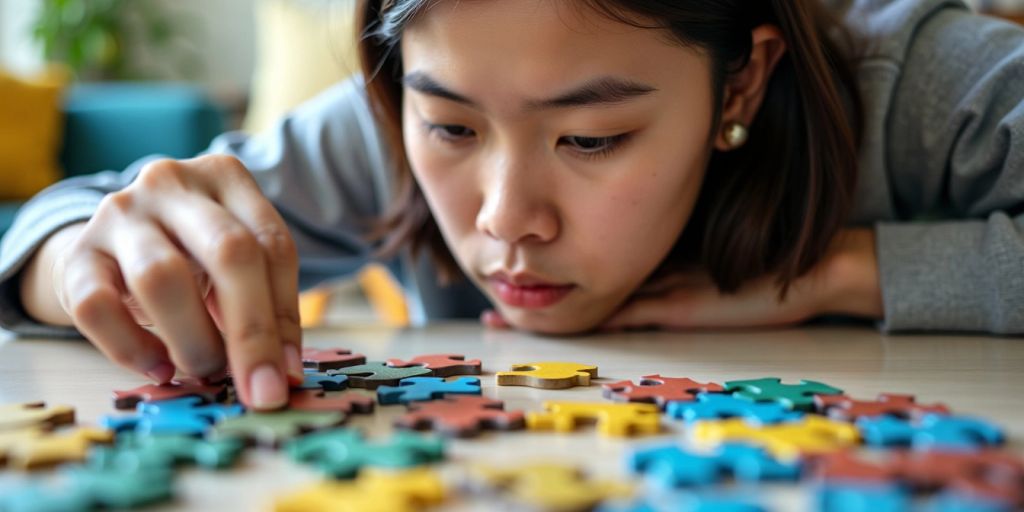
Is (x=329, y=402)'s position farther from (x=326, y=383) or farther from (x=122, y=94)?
(x=122, y=94)

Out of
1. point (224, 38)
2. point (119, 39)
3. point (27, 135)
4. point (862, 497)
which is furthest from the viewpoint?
point (224, 38)

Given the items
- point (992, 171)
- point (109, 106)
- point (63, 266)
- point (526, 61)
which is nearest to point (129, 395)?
point (63, 266)

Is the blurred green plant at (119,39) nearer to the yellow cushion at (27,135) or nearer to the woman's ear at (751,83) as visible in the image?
the yellow cushion at (27,135)

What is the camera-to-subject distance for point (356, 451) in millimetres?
622

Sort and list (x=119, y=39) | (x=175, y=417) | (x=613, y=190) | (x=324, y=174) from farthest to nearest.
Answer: (x=119, y=39), (x=324, y=174), (x=613, y=190), (x=175, y=417)

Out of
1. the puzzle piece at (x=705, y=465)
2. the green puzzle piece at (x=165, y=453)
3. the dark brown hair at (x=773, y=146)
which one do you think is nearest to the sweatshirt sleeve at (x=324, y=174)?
the dark brown hair at (x=773, y=146)

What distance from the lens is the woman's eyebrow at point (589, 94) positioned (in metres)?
1.02

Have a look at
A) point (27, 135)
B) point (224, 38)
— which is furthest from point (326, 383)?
point (224, 38)

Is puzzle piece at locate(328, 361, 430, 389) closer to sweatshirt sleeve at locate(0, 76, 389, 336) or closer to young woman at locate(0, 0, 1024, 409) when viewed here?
young woman at locate(0, 0, 1024, 409)

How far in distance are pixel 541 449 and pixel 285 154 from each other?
1.07m

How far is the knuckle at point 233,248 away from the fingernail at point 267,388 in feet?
0.34

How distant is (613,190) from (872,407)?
43 centimetres

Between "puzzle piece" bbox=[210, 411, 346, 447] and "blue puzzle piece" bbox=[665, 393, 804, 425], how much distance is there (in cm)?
28

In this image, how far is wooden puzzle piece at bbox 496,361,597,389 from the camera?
89 cm
